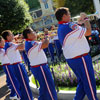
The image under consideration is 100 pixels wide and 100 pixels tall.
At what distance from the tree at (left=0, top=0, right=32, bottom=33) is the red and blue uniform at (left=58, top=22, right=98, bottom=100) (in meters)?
19.0

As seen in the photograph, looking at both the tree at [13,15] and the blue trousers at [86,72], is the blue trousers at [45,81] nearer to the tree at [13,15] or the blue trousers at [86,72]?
the blue trousers at [86,72]

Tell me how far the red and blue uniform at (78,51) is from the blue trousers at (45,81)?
0.86m

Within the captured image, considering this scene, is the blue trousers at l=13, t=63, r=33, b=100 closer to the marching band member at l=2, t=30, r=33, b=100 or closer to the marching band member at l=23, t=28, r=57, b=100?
the marching band member at l=2, t=30, r=33, b=100

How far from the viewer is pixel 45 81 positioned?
4.50 metres

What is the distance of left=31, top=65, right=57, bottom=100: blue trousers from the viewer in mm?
4473

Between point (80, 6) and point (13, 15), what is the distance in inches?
929

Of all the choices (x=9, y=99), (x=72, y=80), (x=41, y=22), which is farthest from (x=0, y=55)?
(x=41, y=22)

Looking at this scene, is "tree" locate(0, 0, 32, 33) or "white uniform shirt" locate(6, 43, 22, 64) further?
"tree" locate(0, 0, 32, 33)

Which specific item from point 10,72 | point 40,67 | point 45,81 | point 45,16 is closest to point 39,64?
point 40,67

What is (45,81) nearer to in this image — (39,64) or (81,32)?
(39,64)

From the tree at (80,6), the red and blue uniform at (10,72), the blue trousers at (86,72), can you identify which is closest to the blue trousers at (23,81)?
the red and blue uniform at (10,72)

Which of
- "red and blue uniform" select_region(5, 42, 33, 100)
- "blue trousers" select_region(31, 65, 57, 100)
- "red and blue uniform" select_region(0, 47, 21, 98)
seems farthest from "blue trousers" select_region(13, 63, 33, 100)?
"blue trousers" select_region(31, 65, 57, 100)

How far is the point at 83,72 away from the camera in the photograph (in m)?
3.72

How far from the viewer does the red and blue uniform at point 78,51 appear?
12.0 feet
